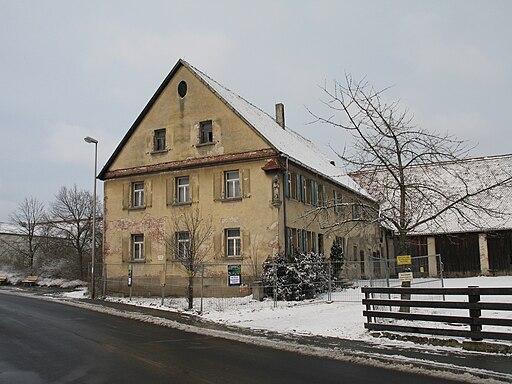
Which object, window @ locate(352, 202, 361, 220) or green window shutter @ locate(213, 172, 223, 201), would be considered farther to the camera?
green window shutter @ locate(213, 172, 223, 201)

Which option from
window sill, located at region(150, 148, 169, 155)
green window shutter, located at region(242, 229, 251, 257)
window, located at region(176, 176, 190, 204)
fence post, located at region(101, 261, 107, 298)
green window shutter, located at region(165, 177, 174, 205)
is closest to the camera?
green window shutter, located at region(242, 229, 251, 257)

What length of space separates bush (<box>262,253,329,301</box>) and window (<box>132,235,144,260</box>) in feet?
27.9

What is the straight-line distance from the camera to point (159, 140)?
28094mm

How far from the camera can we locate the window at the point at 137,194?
28380 millimetres

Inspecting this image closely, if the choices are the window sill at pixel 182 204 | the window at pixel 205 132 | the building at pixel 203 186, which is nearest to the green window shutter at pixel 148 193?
the building at pixel 203 186

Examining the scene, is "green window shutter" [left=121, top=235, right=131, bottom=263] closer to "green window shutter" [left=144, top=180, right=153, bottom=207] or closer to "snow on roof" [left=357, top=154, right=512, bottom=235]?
"green window shutter" [left=144, top=180, right=153, bottom=207]

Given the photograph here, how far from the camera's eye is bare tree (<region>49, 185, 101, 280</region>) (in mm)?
45469

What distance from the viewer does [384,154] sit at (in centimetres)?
1582

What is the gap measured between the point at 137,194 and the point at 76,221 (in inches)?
885

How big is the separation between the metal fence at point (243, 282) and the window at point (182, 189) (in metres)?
3.48

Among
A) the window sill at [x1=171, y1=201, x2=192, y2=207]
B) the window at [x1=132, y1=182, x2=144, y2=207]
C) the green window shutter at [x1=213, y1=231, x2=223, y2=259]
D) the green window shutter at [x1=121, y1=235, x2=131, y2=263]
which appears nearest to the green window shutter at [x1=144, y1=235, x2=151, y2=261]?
the green window shutter at [x1=121, y1=235, x2=131, y2=263]

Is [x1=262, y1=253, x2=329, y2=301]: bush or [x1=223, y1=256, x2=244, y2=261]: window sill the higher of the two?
[x1=223, y1=256, x2=244, y2=261]: window sill

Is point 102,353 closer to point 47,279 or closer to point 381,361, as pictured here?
point 381,361

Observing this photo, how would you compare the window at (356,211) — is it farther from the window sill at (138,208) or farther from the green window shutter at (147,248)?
the window sill at (138,208)
